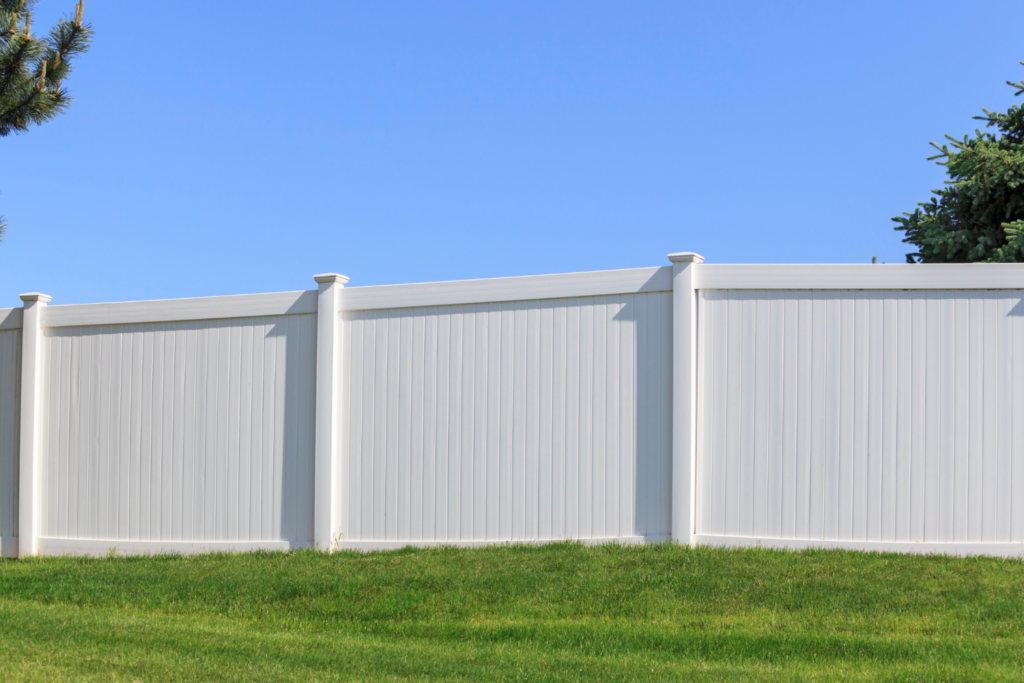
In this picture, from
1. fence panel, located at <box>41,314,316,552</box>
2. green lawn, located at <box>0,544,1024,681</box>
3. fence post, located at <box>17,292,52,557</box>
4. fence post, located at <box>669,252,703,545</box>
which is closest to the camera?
green lawn, located at <box>0,544,1024,681</box>

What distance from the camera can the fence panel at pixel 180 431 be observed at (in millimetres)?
11320

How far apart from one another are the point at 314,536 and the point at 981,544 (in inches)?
280

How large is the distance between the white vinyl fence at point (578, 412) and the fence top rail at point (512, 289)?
24mm

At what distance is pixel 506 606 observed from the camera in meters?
8.24

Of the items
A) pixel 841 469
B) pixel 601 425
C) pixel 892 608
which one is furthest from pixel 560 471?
pixel 892 608

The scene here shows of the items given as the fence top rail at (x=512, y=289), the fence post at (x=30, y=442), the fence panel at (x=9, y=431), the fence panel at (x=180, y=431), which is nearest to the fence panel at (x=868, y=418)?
the fence top rail at (x=512, y=289)

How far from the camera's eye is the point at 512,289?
34.3ft

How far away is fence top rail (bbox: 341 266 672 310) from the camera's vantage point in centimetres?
1014

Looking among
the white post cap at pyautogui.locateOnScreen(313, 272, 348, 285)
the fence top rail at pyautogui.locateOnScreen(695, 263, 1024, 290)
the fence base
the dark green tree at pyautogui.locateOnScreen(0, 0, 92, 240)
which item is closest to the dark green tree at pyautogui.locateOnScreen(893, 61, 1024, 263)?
the fence top rail at pyautogui.locateOnScreen(695, 263, 1024, 290)

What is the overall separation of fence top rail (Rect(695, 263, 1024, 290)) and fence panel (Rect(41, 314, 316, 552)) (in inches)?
204

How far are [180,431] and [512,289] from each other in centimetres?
462

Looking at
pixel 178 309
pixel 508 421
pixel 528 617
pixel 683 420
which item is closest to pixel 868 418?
pixel 683 420

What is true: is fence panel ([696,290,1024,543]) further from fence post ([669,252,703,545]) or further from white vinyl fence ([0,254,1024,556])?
fence post ([669,252,703,545])

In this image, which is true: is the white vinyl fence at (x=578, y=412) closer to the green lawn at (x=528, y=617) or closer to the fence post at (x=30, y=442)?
the green lawn at (x=528, y=617)
